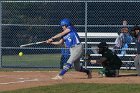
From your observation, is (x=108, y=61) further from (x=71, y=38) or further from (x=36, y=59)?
(x=36, y=59)

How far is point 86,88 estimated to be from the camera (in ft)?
39.2

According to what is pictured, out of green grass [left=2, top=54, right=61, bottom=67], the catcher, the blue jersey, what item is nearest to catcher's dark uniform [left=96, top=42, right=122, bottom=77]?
the catcher

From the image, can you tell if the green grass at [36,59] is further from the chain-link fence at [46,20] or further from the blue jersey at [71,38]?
the blue jersey at [71,38]

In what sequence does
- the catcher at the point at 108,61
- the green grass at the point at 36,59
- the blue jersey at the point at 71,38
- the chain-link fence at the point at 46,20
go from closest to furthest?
the blue jersey at the point at 71,38 < the catcher at the point at 108,61 < the chain-link fence at the point at 46,20 < the green grass at the point at 36,59

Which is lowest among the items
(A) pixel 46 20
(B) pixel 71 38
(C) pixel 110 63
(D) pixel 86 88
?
(D) pixel 86 88

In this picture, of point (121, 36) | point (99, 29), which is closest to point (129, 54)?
point (121, 36)

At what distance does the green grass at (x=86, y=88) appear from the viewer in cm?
1148

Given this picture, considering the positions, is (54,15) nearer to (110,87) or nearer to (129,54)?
(129,54)

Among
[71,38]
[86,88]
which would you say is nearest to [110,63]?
[71,38]

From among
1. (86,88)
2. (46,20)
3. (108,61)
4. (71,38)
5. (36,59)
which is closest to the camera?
(86,88)

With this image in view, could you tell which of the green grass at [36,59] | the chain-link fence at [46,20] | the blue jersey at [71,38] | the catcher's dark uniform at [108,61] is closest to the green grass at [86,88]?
the blue jersey at [71,38]

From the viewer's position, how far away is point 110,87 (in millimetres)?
12219

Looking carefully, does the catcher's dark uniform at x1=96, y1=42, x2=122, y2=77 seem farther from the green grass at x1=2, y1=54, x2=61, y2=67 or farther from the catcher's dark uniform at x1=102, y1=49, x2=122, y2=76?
the green grass at x1=2, y1=54, x2=61, y2=67

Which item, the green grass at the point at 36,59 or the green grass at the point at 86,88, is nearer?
the green grass at the point at 86,88
